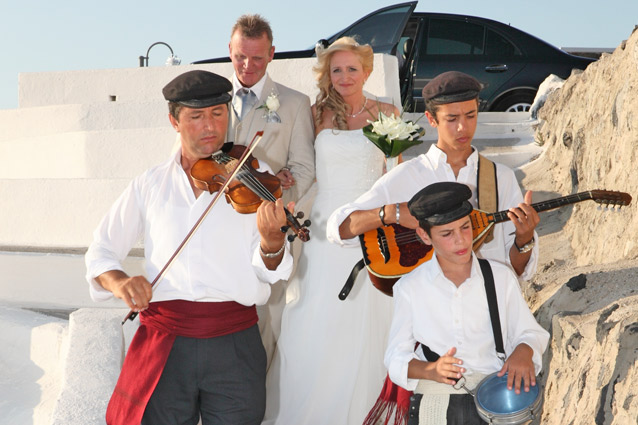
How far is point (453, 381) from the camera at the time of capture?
268 centimetres

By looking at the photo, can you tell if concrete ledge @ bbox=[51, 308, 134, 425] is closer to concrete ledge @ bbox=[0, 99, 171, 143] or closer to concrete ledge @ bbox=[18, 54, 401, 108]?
concrete ledge @ bbox=[0, 99, 171, 143]

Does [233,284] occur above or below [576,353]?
above

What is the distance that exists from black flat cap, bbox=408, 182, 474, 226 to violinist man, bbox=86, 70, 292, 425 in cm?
53

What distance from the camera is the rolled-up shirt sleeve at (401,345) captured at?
2.81 meters

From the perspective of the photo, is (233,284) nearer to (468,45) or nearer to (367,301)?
(367,301)

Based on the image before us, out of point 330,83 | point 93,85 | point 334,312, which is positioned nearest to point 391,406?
point 334,312

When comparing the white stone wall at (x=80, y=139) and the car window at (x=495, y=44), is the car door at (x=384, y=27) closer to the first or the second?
the white stone wall at (x=80, y=139)

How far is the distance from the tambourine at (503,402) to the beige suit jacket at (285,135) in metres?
2.23

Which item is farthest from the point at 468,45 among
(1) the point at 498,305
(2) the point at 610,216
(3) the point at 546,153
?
(1) the point at 498,305

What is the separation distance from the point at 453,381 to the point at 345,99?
256 cm

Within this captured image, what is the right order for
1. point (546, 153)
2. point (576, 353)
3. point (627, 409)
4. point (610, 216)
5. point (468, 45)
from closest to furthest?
point (627, 409) < point (576, 353) < point (610, 216) < point (546, 153) < point (468, 45)

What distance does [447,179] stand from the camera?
3.48m

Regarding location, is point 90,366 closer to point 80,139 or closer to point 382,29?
point 80,139

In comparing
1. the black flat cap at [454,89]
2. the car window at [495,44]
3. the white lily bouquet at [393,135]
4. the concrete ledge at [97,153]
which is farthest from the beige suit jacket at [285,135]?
the car window at [495,44]
